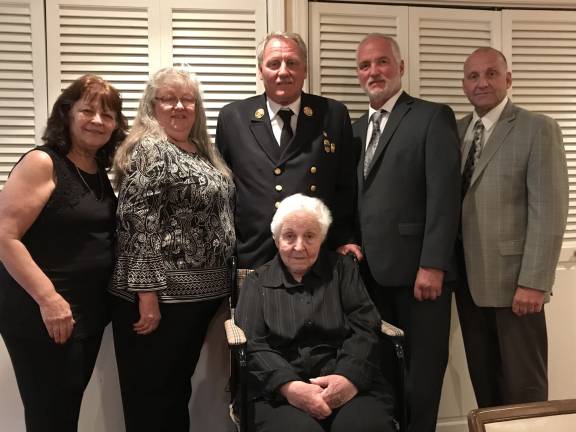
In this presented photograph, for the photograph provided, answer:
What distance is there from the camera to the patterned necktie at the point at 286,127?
235 cm

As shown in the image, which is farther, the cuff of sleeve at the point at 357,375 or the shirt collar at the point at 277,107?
the shirt collar at the point at 277,107

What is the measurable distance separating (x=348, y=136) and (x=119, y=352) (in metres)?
1.35

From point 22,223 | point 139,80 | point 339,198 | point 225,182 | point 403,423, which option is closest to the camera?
point 22,223

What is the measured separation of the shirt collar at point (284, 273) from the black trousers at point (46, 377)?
0.74 metres

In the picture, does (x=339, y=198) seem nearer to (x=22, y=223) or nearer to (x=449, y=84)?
(x=449, y=84)

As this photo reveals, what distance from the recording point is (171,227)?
2.06 metres

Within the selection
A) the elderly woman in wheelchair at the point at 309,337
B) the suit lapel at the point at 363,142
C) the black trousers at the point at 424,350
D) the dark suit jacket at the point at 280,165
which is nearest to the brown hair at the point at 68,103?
the dark suit jacket at the point at 280,165

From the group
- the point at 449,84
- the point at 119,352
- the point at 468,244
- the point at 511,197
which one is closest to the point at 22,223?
the point at 119,352

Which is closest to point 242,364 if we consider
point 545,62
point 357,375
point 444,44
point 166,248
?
point 357,375

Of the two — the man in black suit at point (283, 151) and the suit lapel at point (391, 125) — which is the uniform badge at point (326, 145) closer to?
the man in black suit at point (283, 151)

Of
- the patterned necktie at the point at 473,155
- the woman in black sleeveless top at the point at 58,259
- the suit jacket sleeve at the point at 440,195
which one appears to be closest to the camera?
the woman in black sleeveless top at the point at 58,259

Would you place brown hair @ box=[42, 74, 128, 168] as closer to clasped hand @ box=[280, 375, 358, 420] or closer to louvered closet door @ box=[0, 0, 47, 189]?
louvered closet door @ box=[0, 0, 47, 189]

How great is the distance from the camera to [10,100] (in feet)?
8.32

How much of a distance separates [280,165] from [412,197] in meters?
0.58
